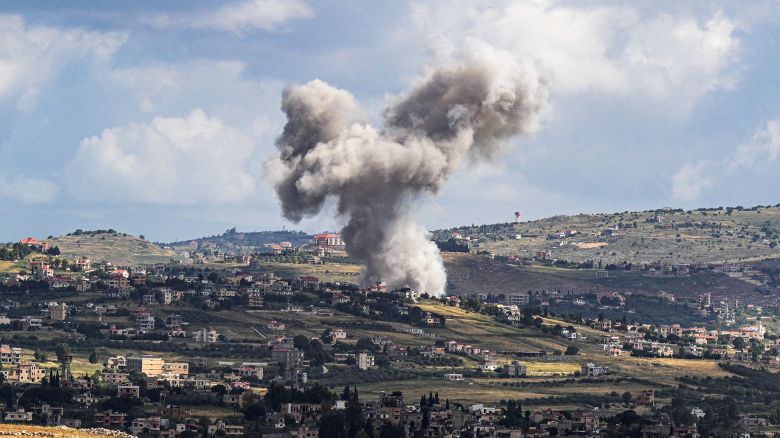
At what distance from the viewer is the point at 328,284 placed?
19712 cm

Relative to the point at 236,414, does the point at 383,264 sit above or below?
above

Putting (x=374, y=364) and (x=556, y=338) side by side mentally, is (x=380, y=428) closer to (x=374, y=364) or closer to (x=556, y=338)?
(x=374, y=364)

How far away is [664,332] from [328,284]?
1373 inches

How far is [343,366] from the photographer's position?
15275 cm

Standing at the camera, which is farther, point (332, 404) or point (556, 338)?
point (556, 338)

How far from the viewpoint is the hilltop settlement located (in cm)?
11681

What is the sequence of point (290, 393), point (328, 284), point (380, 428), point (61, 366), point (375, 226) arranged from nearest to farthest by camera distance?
1. point (380, 428)
2. point (290, 393)
3. point (61, 366)
4. point (375, 226)
5. point (328, 284)

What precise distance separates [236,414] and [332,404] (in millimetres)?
5995

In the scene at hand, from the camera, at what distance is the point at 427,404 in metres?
124

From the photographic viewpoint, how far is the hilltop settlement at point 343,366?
117 metres

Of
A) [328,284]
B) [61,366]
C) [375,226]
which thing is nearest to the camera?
[61,366]

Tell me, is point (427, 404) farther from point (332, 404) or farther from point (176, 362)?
point (176, 362)

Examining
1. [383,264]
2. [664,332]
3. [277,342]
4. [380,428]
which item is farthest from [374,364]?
[664,332]

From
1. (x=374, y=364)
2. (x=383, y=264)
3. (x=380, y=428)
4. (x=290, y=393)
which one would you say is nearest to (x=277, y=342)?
(x=374, y=364)
